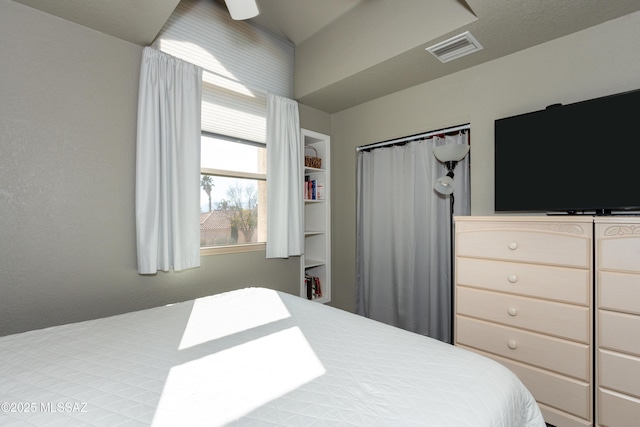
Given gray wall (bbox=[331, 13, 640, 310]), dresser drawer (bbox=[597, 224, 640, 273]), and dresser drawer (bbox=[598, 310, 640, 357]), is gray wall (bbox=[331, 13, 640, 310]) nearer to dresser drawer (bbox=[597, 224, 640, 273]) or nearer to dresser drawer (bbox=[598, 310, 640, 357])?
dresser drawer (bbox=[597, 224, 640, 273])

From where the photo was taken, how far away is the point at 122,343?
1.19 metres

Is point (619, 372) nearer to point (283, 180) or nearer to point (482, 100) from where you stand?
point (482, 100)

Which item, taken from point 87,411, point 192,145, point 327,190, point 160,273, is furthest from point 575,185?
point 160,273

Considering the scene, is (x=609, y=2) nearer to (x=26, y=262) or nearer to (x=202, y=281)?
(x=202, y=281)

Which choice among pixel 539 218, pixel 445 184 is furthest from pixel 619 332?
pixel 445 184

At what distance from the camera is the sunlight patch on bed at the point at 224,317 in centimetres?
126

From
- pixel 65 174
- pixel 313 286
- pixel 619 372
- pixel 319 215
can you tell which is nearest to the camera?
pixel 619 372

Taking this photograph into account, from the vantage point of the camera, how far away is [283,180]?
2.93m

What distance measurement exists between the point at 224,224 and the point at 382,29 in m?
2.06

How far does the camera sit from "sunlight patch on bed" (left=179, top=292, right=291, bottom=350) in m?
1.26

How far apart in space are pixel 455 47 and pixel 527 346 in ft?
6.57

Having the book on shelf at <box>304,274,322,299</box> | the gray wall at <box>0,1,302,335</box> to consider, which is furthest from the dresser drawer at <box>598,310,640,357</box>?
the gray wall at <box>0,1,302,335</box>

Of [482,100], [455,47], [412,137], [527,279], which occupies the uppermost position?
[455,47]

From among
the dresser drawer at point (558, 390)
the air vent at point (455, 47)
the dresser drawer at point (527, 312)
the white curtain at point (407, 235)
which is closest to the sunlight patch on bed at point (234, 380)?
the dresser drawer at point (527, 312)
